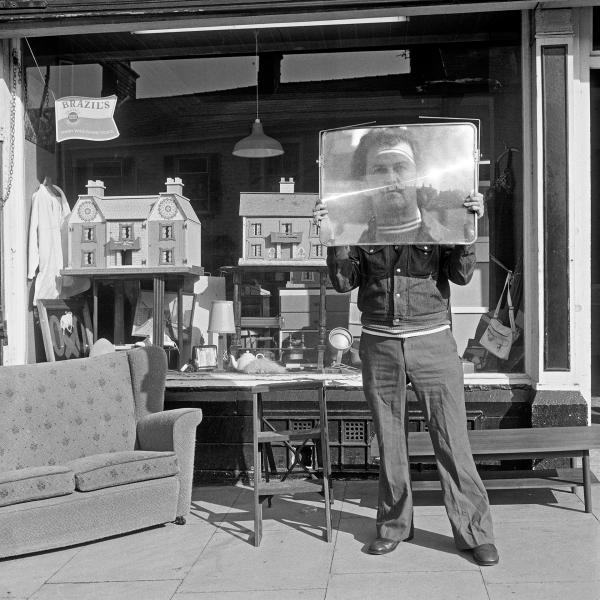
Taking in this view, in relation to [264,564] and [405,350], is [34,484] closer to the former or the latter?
[264,564]

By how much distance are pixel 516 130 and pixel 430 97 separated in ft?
2.33

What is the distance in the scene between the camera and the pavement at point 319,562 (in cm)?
405

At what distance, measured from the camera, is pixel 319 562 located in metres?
4.46

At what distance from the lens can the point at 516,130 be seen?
20.2 feet

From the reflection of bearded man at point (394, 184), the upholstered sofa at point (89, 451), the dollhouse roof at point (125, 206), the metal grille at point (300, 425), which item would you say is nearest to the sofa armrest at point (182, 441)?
the upholstered sofa at point (89, 451)

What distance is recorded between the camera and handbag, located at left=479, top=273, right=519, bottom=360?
621 centimetres

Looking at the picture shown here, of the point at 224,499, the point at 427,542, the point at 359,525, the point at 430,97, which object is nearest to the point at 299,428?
the point at 224,499

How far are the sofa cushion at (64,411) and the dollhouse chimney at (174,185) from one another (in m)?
1.53

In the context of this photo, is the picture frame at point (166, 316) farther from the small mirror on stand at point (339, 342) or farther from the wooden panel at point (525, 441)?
the wooden panel at point (525, 441)

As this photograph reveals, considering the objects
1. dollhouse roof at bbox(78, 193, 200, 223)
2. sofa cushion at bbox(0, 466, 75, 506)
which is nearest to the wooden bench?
sofa cushion at bbox(0, 466, 75, 506)

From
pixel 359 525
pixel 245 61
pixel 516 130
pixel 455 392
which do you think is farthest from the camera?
pixel 245 61

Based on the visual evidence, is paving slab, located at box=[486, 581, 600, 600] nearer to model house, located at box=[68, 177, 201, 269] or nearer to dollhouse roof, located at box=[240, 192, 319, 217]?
dollhouse roof, located at box=[240, 192, 319, 217]

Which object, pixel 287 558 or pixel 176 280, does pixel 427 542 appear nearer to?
pixel 287 558

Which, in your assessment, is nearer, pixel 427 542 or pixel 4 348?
pixel 427 542
